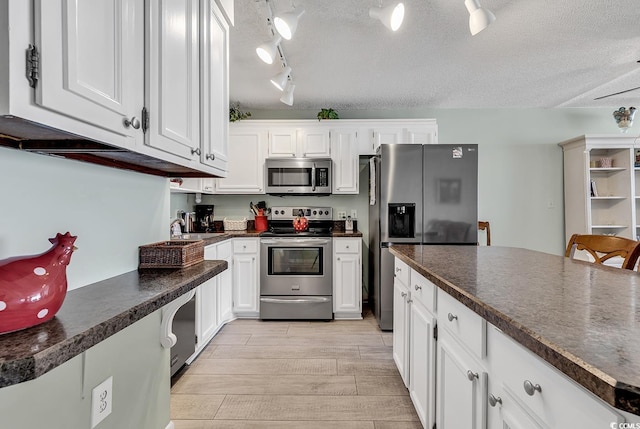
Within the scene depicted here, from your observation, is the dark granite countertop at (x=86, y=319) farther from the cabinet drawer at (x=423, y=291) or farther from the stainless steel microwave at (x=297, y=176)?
the stainless steel microwave at (x=297, y=176)

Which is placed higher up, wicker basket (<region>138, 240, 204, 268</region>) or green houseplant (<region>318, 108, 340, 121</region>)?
green houseplant (<region>318, 108, 340, 121</region>)

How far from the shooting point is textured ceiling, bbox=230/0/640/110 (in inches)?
83.8

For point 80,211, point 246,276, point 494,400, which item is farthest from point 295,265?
point 494,400

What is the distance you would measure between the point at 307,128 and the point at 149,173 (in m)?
2.50

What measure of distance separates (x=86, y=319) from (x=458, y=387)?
117cm

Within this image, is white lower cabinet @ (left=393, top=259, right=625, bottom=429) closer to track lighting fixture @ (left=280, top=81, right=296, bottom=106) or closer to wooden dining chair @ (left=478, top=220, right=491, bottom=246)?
track lighting fixture @ (left=280, top=81, right=296, bottom=106)

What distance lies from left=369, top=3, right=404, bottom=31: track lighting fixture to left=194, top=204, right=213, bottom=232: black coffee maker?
290cm

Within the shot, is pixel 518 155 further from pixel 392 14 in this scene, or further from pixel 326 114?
pixel 392 14

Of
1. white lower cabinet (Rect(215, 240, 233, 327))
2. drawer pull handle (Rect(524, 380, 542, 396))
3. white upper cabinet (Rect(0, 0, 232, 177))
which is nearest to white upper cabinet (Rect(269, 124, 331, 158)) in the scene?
white lower cabinet (Rect(215, 240, 233, 327))

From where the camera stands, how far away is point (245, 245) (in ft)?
11.3

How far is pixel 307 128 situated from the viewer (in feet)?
12.2

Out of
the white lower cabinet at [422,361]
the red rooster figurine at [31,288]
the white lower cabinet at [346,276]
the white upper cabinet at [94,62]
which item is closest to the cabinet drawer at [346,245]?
the white lower cabinet at [346,276]

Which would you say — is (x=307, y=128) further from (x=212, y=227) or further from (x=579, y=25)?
(x=579, y=25)

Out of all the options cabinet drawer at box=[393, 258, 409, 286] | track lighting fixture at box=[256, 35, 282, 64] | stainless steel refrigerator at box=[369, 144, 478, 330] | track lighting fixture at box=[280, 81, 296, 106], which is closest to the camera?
cabinet drawer at box=[393, 258, 409, 286]
